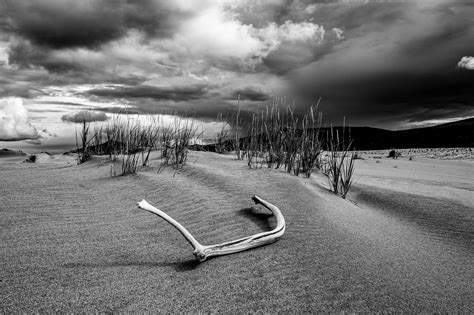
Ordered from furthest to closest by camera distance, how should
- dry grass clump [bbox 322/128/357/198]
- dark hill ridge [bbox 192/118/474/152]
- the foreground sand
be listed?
1. dark hill ridge [bbox 192/118/474/152]
2. dry grass clump [bbox 322/128/357/198]
3. the foreground sand

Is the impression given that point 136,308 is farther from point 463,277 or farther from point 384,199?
point 384,199

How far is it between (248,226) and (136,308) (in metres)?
0.90

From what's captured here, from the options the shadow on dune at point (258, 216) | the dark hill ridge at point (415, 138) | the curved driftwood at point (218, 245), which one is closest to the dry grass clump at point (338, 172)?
the shadow on dune at point (258, 216)

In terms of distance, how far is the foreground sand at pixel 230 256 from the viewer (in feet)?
4.34

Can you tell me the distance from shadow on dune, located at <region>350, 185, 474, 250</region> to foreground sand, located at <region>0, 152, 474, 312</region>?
0.01m

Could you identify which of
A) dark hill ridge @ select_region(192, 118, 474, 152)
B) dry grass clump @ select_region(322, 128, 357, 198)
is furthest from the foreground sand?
dark hill ridge @ select_region(192, 118, 474, 152)

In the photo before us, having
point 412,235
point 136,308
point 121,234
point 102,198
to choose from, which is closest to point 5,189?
point 102,198

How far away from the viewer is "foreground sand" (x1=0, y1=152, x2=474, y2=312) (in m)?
1.32

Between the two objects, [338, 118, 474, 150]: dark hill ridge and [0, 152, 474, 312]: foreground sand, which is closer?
[0, 152, 474, 312]: foreground sand

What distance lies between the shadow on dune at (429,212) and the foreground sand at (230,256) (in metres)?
0.01

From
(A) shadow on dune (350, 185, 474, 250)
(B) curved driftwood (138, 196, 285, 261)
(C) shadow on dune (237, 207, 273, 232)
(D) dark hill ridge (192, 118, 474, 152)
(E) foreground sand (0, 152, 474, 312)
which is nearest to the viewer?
(E) foreground sand (0, 152, 474, 312)

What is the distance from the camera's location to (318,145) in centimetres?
363

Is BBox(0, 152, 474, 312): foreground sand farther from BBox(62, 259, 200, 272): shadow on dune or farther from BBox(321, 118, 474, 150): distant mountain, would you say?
BBox(321, 118, 474, 150): distant mountain

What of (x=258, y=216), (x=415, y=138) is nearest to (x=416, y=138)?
(x=415, y=138)
